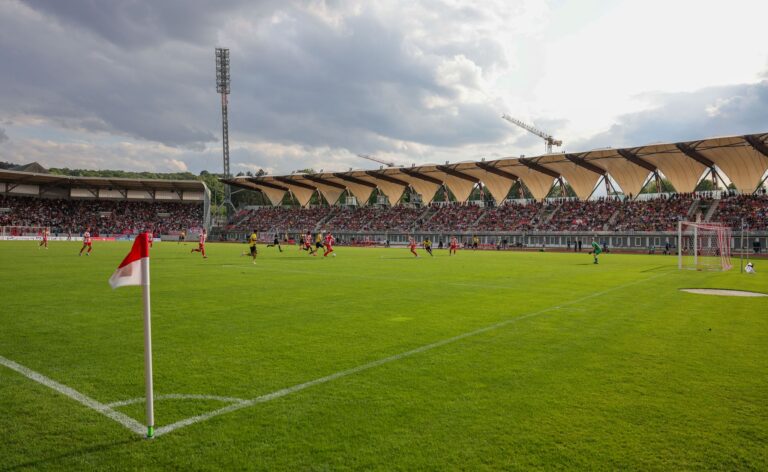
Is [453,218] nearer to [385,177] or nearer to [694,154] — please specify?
[385,177]

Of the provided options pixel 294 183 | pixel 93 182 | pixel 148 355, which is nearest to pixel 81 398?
pixel 148 355

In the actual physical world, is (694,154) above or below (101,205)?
above

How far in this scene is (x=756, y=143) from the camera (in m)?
48.0

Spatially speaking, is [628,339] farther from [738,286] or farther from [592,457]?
[738,286]

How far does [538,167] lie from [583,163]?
5909 millimetres

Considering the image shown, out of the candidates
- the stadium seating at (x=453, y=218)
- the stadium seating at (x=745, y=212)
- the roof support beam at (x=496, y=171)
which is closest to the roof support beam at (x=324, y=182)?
the stadium seating at (x=453, y=218)

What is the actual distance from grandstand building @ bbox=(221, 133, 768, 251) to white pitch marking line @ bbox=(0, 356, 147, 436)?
59.1m

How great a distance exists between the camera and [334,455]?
4004mm

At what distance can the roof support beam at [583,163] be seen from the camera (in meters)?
A: 60.0

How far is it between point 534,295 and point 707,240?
3288cm

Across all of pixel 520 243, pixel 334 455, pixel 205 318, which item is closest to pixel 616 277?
pixel 205 318

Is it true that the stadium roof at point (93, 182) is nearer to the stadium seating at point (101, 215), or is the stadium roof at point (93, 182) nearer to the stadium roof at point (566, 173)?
the stadium seating at point (101, 215)

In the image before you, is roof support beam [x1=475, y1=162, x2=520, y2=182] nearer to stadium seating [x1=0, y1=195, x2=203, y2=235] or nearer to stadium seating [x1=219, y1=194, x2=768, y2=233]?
stadium seating [x1=219, y1=194, x2=768, y2=233]

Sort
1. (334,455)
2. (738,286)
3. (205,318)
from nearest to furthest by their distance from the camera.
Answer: (334,455) < (205,318) < (738,286)
